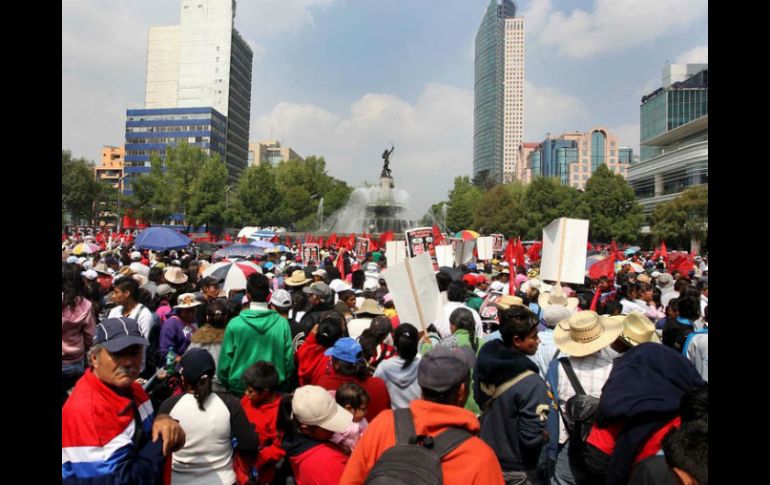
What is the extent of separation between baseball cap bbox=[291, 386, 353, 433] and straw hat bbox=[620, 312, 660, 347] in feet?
6.33

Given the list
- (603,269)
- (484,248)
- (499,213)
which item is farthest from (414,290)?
(499,213)

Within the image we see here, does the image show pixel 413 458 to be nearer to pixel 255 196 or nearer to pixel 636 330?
pixel 636 330

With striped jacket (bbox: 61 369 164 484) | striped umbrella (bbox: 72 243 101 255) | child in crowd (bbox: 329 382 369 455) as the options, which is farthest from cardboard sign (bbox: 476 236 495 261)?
striped jacket (bbox: 61 369 164 484)

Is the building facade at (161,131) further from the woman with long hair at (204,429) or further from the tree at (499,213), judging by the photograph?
the woman with long hair at (204,429)

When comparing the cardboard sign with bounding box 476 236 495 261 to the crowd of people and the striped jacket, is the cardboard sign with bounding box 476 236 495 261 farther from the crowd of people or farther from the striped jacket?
the striped jacket

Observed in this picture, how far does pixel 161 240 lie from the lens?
42.3ft

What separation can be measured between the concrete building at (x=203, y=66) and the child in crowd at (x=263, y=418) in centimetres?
11229

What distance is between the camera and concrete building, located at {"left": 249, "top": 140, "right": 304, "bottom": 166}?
145 meters

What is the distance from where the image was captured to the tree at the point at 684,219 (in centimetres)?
3747

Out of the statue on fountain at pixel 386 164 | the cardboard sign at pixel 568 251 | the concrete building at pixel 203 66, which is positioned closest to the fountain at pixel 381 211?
the statue on fountain at pixel 386 164

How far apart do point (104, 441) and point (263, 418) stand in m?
1.42
